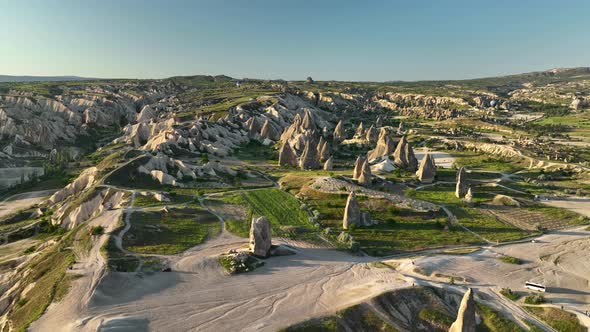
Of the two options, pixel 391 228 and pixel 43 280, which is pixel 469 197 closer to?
pixel 391 228

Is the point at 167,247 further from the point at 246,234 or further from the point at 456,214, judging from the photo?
the point at 456,214

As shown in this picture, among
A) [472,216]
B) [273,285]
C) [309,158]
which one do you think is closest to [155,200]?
[273,285]

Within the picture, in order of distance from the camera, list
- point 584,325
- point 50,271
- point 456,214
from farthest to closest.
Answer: point 456,214 → point 50,271 → point 584,325

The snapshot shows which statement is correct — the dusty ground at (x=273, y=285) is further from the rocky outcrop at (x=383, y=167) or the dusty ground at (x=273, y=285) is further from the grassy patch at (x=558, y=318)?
the rocky outcrop at (x=383, y=167)

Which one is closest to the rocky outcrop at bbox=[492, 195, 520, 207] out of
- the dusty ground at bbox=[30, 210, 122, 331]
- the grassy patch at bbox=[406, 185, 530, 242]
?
the grassy patch at bbox=[406, 185, 530, 242]

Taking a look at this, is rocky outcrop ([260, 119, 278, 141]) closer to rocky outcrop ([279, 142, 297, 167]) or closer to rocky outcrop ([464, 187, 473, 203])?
rocky outcrop ([279, 142, 297, 167])

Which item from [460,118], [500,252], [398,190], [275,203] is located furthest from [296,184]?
[460,118]

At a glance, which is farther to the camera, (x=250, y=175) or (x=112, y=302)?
(x=250, y=175)
